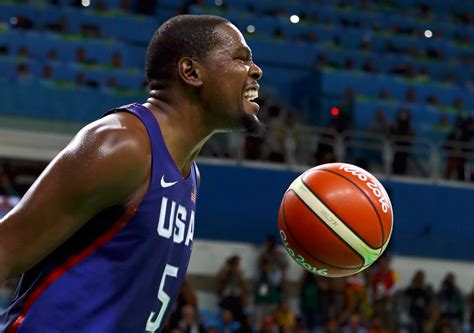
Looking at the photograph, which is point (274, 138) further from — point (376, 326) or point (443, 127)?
point (376, 326)

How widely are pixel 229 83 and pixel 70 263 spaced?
79 cm

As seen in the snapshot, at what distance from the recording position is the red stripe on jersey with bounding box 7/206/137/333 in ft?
9.27

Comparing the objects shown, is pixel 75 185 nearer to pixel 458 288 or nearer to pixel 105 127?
pixel 105 127

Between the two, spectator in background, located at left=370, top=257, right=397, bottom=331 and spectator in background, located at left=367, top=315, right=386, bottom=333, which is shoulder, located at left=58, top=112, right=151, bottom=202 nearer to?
spectator in background, located at left=367, top=315, right=386, bottom=333

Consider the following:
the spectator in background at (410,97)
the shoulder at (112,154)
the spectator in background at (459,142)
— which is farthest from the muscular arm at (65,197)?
the spectator in background at (410,97)

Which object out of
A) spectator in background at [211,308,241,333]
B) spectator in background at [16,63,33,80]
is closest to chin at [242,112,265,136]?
spectator in background at [211,308,241,333]

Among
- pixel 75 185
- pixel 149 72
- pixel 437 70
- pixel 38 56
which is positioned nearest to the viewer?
pixel 75 185

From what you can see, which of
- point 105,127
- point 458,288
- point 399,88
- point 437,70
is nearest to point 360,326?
point 458,288

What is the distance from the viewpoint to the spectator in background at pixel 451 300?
1333 centimetres

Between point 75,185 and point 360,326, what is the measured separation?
9.98m

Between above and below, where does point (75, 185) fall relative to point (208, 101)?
below

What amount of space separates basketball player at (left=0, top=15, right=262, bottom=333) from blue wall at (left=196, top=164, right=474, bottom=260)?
11565mm

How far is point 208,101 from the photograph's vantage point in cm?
311

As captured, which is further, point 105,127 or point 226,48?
point 226,48
